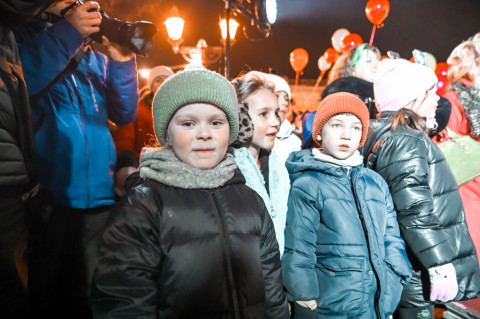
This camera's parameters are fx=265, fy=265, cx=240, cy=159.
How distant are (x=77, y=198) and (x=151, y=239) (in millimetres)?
659

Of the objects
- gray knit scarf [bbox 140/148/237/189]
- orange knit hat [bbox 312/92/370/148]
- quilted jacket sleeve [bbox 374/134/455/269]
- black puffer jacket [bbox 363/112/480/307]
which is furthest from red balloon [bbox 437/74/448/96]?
gray knit scarf [bbox 140/148/237/189]

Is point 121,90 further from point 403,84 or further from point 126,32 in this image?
point 403,84

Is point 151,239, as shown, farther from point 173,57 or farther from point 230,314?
point 173,57

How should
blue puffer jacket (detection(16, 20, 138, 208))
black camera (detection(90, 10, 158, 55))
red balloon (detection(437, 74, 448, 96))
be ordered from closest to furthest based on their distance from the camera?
1. blue puffer jacket (detection(16, 20, 138, 208))
2. black camera (detection(90, 10, 158, 55))
3. red balloon (detection(437, 74, 448, 96))

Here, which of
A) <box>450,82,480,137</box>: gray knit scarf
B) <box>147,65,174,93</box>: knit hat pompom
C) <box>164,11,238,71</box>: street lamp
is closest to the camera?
<box>450,82,480,137</box>: gray knit scarf

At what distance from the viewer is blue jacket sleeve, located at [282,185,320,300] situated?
1.34m

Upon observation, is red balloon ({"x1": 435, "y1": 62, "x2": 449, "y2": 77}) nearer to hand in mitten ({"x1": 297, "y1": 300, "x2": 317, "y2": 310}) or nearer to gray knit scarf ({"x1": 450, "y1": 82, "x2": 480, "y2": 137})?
gray knit scarf ({"x1": 450, "y1": 82, "x2": 480, "y2": 137})

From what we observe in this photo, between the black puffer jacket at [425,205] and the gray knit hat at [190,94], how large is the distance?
1147 mm

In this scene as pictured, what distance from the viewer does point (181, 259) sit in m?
1.03

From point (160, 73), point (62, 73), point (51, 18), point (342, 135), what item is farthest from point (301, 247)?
point (160, 73)

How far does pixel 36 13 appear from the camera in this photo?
0.99 m

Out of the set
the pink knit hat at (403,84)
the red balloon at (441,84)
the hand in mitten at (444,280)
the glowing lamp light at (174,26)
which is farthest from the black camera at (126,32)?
the red balloon at (441,84)

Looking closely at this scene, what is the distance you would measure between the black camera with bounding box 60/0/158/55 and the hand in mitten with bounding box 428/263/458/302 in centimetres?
217

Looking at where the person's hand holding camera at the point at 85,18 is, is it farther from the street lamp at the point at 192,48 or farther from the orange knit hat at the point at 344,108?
the street lamp at the point at 192,48
